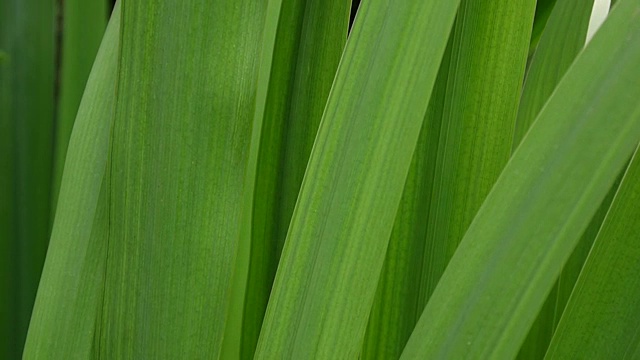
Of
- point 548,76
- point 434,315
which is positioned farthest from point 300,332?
point 548,76

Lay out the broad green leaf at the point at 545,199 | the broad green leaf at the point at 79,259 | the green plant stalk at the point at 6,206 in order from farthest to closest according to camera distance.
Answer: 1. the green plant stalk at the point at 6,206
2. the broad green leaf at the point at 79,259
3. the broad green leaf at the point at 545,199

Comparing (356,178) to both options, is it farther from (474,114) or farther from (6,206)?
(6,206)

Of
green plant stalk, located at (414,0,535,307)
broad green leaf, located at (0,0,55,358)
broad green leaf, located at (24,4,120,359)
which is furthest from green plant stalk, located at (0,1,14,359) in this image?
green plant stalk, located at (414,0,535,307)

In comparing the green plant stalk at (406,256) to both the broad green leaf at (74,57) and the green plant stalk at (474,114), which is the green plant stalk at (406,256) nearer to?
the green plant stalk at (474,114)

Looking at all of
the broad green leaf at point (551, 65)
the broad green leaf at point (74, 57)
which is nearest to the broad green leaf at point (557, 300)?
the broad green leaf at point (551, 65)

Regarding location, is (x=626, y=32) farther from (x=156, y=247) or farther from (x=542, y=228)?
(x=156, y=247)

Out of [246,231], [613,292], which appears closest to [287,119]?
[246,231]
